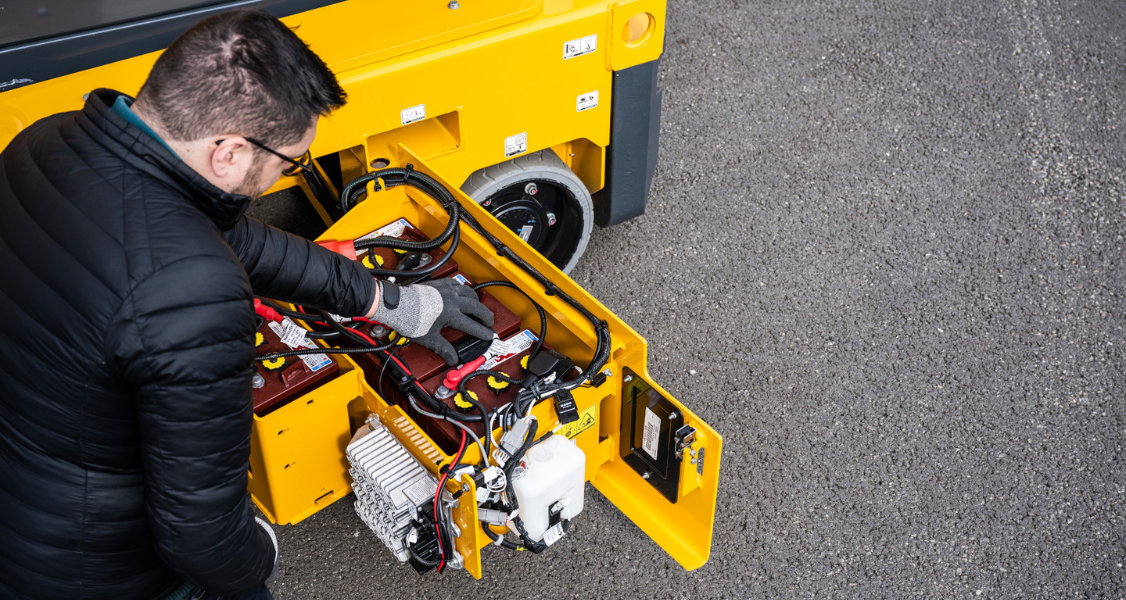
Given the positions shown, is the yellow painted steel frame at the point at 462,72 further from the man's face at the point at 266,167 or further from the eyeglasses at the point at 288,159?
the man's face at the point at 266,167

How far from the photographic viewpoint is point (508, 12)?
2912 mm

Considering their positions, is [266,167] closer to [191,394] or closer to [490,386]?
[191,394]

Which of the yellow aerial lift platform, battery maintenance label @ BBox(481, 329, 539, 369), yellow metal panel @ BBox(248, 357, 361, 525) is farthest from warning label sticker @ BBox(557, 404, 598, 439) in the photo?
yellow metal panel @ BBox(248, 357, 361, 525)

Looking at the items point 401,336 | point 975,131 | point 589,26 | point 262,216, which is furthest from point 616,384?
point 975,131

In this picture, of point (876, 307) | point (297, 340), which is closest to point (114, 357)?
point (297, 340)

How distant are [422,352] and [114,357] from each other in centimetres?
111

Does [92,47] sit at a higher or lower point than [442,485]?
higher

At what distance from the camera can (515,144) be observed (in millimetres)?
3186

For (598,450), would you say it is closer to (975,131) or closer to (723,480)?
(723,480)

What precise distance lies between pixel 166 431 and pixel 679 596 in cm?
171

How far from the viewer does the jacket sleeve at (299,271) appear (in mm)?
2191

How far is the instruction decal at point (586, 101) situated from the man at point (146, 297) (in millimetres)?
1534

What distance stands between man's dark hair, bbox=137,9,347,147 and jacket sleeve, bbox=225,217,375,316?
1.68ft

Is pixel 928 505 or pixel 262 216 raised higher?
pixel 262 216
